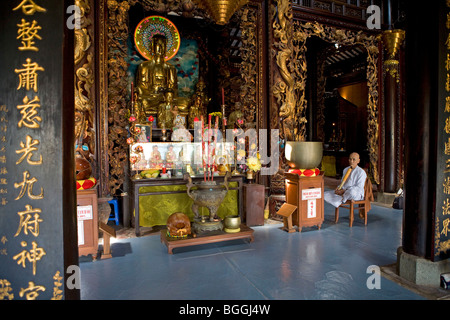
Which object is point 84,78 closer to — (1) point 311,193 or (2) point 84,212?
(2) point 84,212

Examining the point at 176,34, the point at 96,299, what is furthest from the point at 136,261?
the point at 176,34

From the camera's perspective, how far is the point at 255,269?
111 inches

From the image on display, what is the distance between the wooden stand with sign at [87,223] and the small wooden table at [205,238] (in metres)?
0.76

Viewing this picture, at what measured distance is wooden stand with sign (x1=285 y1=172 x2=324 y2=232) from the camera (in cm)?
408

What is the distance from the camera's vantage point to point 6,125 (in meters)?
1.45

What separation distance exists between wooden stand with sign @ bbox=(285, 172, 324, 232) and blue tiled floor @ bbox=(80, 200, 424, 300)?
0.18m

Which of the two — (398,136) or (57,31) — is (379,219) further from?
(57,31)

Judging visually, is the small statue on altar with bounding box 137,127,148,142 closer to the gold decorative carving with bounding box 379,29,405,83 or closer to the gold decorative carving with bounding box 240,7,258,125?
the gold decorative carving with bounding box 240,7,258,125

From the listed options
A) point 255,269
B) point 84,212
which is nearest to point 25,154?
point 84,212

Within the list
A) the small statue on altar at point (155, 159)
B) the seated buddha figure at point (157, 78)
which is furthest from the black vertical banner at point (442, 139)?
the seated buddha figure at point (157, 78)

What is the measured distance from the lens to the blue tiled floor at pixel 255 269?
2338 mm

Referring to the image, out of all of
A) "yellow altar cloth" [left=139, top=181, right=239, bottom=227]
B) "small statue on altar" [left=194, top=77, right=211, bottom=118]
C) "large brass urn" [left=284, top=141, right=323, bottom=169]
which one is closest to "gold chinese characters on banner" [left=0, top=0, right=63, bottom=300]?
"yellow altar cloth" [left=139, top=181, right=239, bottom=227]

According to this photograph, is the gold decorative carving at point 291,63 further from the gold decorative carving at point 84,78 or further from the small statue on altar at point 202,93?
the gold decorative carving at point 84,78

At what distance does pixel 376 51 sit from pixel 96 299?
647 centimetres
